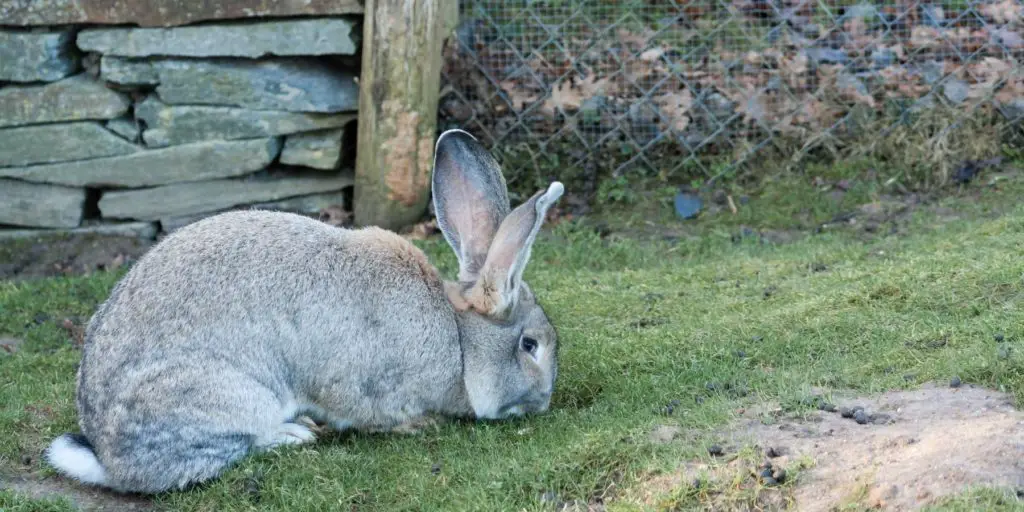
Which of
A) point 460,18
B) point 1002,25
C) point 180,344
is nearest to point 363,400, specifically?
point 180,344

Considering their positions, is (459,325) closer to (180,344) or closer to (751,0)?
(180,344)

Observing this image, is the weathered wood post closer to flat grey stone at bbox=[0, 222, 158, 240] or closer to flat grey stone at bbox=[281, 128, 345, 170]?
flat grey stone at bbox=[281, 128, 345, 170]

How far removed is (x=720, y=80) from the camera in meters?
8.80

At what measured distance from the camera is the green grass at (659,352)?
4465mm

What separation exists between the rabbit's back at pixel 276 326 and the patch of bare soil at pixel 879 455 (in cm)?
134

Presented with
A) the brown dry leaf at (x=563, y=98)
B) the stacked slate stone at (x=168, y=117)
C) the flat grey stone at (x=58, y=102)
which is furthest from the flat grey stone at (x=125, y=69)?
the brown dry leaf at (x=563, y=98)

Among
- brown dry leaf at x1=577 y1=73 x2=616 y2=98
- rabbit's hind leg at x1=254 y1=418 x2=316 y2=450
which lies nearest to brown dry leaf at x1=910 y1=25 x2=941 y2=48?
brown dry leaf at x1=577 y1=73 x2=616 y2=98

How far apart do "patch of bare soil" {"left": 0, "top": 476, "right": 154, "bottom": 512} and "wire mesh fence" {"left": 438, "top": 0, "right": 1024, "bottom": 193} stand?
4.61 metres

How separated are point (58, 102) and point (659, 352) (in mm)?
4753

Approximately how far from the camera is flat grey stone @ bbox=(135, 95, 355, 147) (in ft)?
→ 27.2

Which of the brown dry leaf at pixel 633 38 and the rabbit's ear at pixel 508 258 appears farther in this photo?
the brown dry leaf at pixel 633 38

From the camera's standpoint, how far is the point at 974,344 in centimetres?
503

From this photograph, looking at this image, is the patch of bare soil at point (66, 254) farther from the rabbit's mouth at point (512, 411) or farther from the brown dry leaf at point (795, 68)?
the brown dry leaf at point (795, 68)

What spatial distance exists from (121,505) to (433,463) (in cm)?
119
